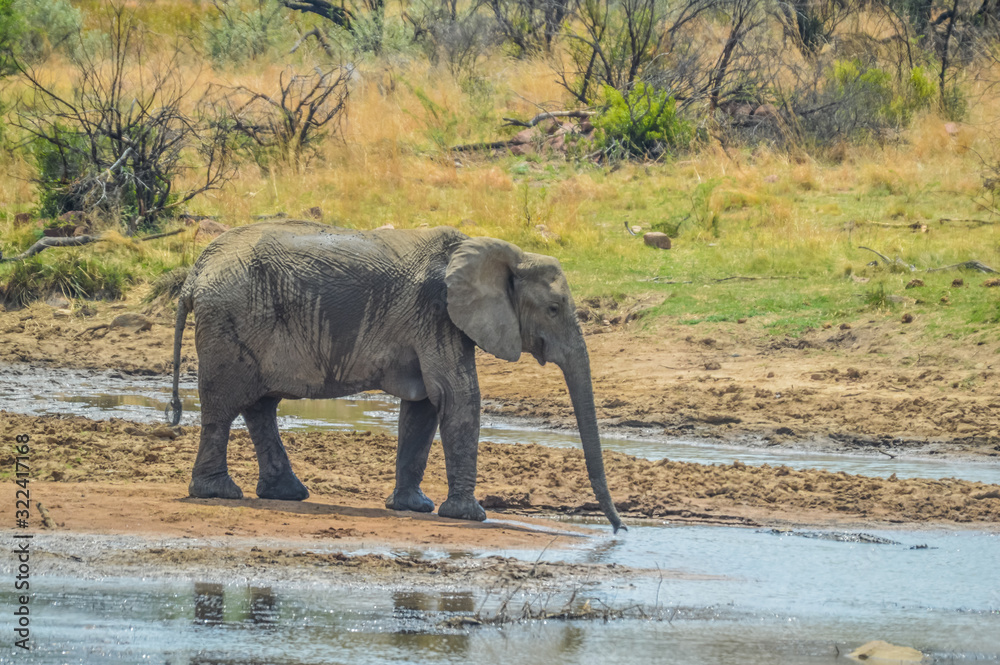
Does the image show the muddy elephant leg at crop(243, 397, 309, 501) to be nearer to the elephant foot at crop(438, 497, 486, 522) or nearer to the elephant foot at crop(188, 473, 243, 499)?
the elephant foot at crop(188, 473, 243, 499)

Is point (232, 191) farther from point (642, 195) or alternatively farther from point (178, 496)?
point (178, 496)

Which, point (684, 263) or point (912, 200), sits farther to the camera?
point (912, 200)

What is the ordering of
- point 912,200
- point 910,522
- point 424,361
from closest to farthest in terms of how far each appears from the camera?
point 424,361
point 910,522
point 912,200

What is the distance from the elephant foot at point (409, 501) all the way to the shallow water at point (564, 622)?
1324 mm

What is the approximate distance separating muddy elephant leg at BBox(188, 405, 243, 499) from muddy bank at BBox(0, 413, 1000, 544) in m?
0.15

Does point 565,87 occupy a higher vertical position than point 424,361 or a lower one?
higher

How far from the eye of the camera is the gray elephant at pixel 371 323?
8.10 meters

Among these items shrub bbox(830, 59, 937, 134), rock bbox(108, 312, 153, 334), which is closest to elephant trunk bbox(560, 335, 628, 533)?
rock bbox(108, 312, 153, 334)

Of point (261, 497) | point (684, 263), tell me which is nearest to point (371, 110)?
point (684, 263)

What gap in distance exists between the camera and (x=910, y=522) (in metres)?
8.73

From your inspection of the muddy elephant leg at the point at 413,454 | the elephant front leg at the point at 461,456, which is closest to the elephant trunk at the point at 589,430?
the elephant front leg at the point at 461,456

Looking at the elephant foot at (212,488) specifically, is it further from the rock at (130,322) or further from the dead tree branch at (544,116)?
the dead tree branch at (544,116)

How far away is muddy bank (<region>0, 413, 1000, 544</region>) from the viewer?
25.7 feet

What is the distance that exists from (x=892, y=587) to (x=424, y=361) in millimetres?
3107
